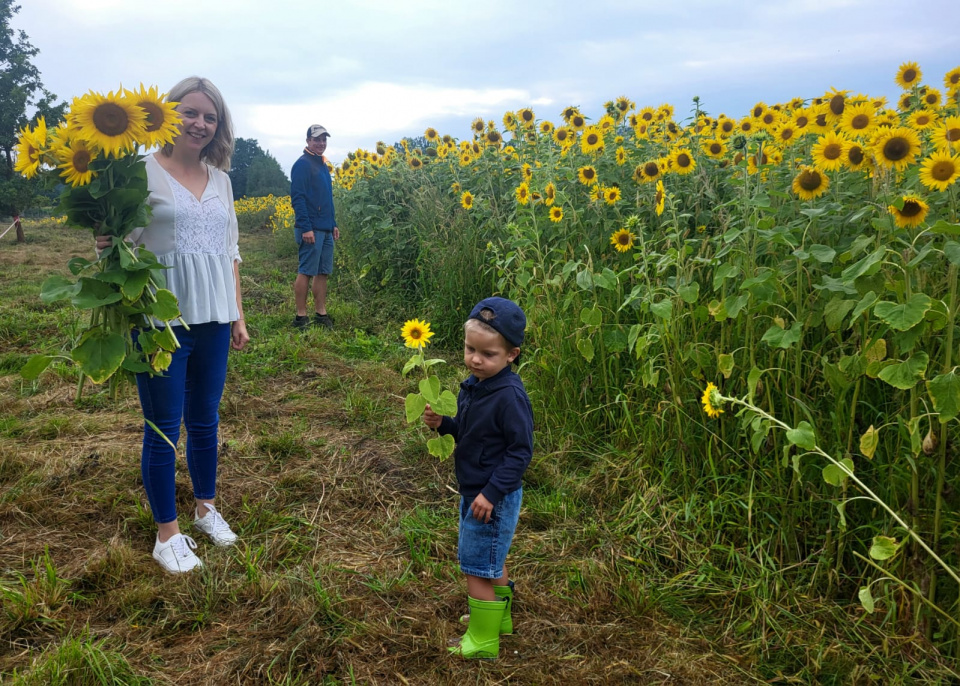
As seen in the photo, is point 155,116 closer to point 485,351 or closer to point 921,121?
point 485,351

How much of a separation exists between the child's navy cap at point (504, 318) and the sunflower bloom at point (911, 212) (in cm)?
111

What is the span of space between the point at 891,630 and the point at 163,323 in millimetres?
2450

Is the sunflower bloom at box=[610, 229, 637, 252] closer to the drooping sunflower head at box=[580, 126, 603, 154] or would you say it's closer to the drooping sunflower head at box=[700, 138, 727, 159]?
the drooping sunflower head at box=[700, 138, 727, 159]

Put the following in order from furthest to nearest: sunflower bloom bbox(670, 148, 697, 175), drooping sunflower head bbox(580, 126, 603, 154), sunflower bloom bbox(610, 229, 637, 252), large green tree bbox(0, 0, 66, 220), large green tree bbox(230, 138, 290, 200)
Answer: large green tree bbox(230, 138, 290, 200)
large green tree bbox(0, 0, 66, 220)
drooping sunflower head bbox(580, 126, 603, 154)
sunflower bloom bbox(670, 148, 697, 175)
sunflower bloom bbox(610, 229, 637, 252)

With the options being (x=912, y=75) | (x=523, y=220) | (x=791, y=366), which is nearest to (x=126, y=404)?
(x=523, y=220)

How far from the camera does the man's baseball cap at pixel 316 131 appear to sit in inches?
221

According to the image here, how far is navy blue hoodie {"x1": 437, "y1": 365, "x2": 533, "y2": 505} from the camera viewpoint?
1.79 metres

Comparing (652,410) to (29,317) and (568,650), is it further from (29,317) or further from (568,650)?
(29,317)

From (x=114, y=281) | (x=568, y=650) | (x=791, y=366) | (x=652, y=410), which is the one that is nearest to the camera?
(x=114, y=281)

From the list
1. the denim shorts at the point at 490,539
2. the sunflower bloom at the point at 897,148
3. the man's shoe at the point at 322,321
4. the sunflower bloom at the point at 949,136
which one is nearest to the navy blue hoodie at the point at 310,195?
the man's shoe at the point at 322,321

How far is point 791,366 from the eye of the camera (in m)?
2.30

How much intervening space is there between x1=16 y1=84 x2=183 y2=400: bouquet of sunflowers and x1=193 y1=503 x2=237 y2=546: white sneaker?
867 mm

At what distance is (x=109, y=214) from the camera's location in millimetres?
1916

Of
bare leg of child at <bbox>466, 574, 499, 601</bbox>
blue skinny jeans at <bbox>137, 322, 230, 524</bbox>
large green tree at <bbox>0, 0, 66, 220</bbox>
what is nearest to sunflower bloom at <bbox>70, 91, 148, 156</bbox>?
blue skinny jeans at <bbox>137, 322, 230, 524</bbox>
